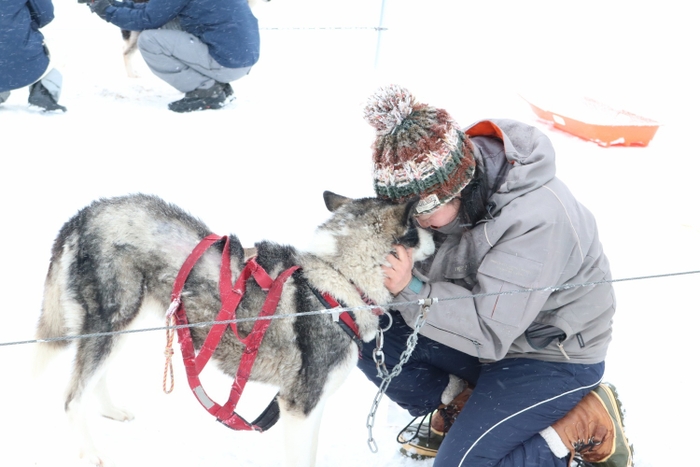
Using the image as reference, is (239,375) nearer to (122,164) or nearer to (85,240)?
(85,240)

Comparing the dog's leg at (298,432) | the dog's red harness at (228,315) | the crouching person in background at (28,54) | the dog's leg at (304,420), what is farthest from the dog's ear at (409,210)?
the crouching person in background at (28,54)

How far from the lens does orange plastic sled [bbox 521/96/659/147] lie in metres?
5.47

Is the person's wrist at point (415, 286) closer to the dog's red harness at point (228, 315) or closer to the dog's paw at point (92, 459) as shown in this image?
the dog's red harness at point (228, 315)

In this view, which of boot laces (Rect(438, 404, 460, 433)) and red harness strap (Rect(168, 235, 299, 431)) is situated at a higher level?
red harness strap (Rect(168, 235, 299, 431))

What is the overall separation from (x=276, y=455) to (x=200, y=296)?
76 cm

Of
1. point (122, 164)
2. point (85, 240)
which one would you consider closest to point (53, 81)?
point (122, 164)

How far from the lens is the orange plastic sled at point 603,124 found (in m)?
5.47

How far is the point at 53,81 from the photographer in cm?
462

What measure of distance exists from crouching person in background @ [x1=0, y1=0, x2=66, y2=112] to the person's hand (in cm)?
375

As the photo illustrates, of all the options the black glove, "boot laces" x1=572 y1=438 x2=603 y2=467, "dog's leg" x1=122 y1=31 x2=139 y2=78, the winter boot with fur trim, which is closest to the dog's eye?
the winter boot with fur trim

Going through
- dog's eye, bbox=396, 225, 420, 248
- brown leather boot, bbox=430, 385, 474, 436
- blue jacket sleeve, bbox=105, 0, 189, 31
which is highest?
dog's eye, bbox=396, 225, 420, 248

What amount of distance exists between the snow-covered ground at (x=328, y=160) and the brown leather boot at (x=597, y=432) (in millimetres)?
548

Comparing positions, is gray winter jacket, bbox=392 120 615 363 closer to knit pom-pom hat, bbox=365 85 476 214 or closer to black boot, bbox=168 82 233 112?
knit pom-pom hat, bbox=365 85 476 214

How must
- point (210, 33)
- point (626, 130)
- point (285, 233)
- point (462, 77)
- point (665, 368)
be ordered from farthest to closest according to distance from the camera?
point (462, 77), point (626, 130), point (210, 33), point (285, 233), point (665, 368)
